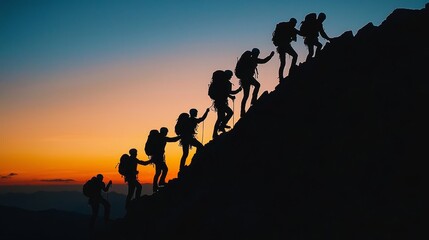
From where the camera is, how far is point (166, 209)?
16.2m

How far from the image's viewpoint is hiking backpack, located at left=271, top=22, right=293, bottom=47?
17.8m

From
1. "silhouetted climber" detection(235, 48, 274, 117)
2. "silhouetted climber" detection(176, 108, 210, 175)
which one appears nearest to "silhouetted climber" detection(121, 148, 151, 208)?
"silhouetted climber" detection(176, 108, 210, 175)

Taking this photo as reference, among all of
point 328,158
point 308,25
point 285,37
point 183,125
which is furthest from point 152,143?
point 308,25

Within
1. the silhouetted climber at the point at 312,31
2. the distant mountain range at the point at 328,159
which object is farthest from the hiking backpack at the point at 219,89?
the silhouetted climber at the point at 312,31

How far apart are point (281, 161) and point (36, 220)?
18906 centimetres

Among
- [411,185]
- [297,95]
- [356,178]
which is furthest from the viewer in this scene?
[297,95]

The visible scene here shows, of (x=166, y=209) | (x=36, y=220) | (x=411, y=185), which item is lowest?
(x=36, y=220)

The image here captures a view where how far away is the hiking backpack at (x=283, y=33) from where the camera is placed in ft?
58.4

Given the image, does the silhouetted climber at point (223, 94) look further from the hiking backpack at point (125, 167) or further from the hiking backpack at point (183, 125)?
the hiking backpack at point (125, 167)

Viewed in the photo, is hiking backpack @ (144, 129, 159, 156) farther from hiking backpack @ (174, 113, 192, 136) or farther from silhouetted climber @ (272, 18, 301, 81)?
silhouetted climber @ (272, 18, 301, 81)

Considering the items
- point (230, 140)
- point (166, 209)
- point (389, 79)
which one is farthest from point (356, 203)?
point (166, 209)

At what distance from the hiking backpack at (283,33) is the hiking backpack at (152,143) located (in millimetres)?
6729

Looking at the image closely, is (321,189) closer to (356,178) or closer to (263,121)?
(356,178)

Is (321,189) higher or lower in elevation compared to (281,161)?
lower
